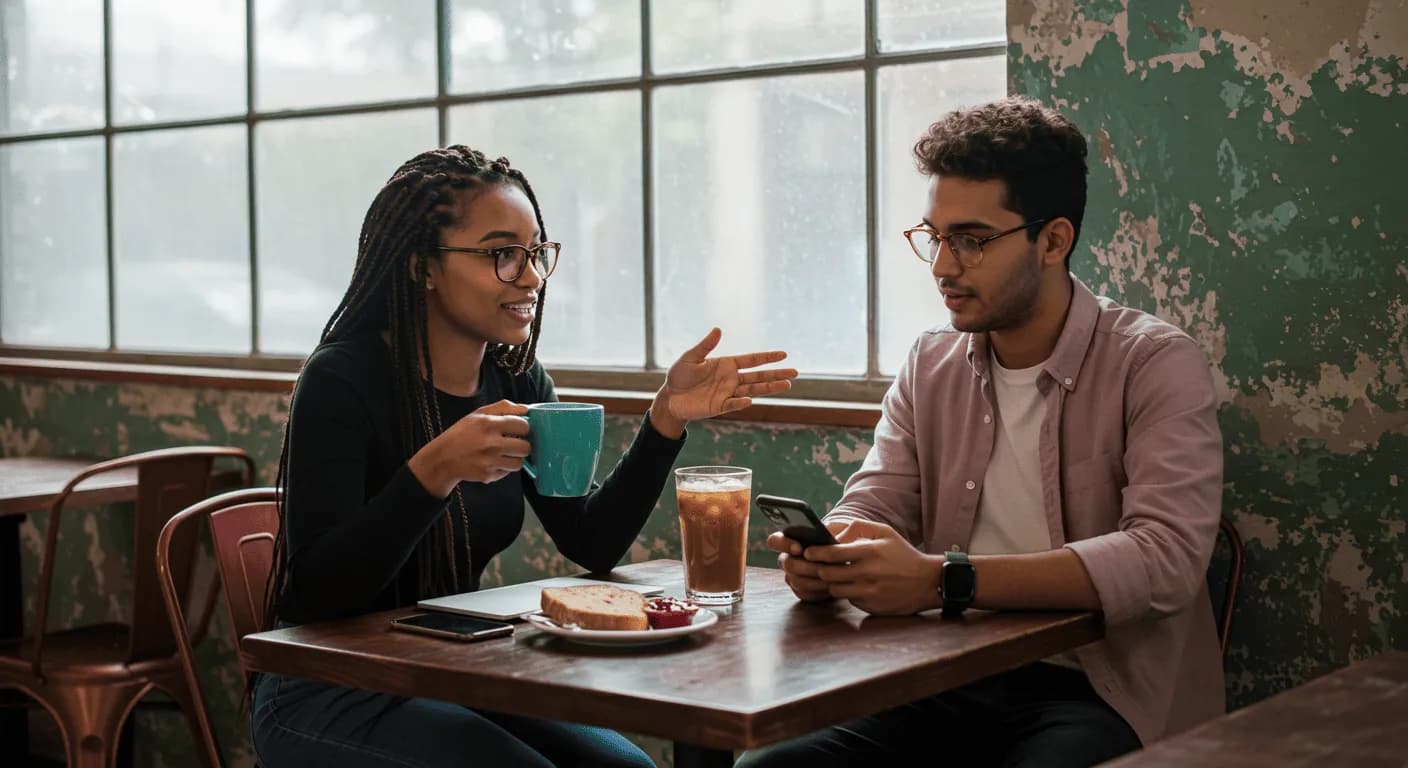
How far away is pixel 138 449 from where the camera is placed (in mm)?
3811

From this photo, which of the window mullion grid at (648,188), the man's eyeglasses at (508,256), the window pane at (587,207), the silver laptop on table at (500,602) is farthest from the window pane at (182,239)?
the silver laptop on table at (500,602)

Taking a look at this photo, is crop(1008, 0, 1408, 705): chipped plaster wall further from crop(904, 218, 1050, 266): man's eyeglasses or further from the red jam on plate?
the red jam on plate

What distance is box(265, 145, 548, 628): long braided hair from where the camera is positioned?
7.13 ft

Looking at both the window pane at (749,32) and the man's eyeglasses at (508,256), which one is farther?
the window pane at (749,32)

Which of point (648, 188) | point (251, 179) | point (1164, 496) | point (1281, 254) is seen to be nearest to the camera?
point (1164, 496)

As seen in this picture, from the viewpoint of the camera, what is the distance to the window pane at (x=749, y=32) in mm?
2779

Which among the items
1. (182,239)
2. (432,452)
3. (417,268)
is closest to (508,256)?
(417,268)

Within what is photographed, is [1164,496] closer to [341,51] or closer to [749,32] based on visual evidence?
[749,32]

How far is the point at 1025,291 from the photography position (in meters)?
2.12

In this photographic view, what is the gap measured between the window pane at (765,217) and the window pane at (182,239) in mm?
1284

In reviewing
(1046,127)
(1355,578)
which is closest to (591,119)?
(1046,127)

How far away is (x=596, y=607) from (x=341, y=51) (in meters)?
2.21

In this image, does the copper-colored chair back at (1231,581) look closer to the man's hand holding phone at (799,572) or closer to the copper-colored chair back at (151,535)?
the man's hand holding phone at (799,572)

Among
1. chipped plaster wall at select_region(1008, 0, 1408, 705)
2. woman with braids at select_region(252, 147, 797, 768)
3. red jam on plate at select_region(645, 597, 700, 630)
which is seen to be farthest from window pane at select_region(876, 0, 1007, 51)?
red jam on plate at select_region(645, 597, 700, 630)
